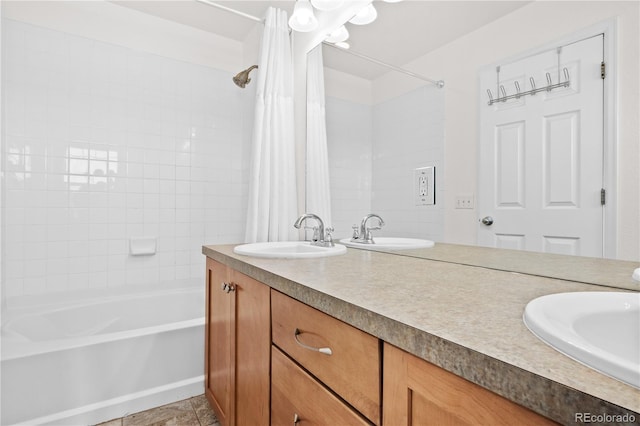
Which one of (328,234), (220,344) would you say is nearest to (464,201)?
(328,234)

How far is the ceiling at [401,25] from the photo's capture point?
1.05 meters

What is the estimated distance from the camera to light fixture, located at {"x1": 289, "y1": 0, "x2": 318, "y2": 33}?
70.8 inches

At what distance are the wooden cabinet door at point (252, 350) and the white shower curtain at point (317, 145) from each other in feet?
2.45

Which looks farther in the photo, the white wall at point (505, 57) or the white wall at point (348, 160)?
the white wall at point (348, 160)

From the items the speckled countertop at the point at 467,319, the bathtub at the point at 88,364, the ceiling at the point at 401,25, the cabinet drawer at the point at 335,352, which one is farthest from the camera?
the bathtub at the point at 88,364

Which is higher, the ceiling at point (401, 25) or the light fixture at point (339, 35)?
the light fixture at point (339, 35)

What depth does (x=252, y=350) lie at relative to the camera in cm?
104

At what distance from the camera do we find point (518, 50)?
887mm

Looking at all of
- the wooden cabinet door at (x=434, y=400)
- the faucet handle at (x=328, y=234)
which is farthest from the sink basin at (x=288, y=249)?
the wooden cabinet door at (x=434, y=400)

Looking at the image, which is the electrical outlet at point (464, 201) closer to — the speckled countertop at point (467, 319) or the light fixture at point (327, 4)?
the speckled countertop at point (467, 319)

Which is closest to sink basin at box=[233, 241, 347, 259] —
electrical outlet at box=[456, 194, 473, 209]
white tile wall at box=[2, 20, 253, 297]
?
electrical outlet at box=[456, 194, 473, 209]

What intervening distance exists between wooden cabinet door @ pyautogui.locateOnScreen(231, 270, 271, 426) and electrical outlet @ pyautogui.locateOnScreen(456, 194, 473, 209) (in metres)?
0.68

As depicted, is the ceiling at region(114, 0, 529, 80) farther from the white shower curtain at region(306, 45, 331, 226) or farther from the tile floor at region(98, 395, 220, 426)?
the tile floor at region(98, 395, 220, 426)

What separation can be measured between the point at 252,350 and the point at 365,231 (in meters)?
0.77
